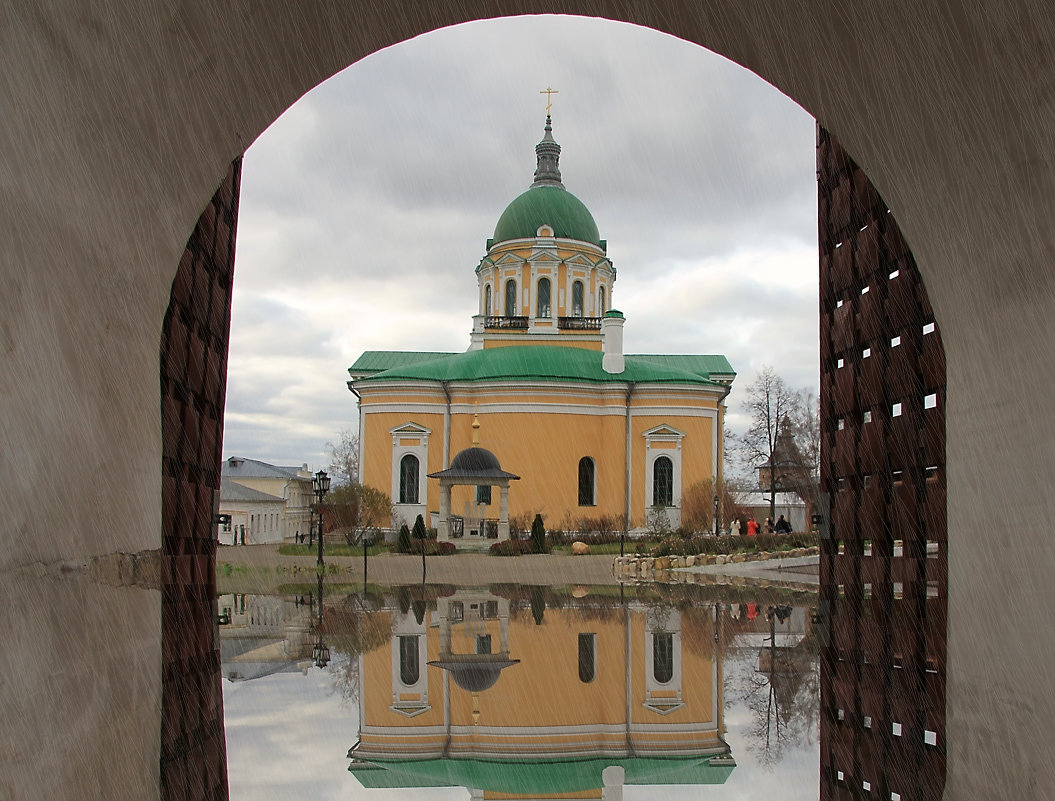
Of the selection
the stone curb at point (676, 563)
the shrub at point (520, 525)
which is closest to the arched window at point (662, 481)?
the shrub at point (520, 525)

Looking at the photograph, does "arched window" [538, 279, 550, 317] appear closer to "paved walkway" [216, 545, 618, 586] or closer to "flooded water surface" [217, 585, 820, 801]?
"paved walkway" [216, 545, 618, 586]

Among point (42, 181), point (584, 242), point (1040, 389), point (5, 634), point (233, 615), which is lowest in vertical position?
point (233, 615)

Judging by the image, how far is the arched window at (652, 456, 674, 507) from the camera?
38375 mm

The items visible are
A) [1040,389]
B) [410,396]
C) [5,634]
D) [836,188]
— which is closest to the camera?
[5,634]

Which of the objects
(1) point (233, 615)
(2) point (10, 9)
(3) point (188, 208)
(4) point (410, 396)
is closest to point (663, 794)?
(3) point (188, 208)

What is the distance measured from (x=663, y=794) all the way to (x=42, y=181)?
329 cm

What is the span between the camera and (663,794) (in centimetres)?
414

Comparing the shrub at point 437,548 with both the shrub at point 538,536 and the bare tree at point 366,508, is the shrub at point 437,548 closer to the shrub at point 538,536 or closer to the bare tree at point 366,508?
the shrub at point 538,536

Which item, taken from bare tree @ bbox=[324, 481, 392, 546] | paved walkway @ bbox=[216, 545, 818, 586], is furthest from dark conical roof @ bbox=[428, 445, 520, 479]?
bare tree @ bbox=[324, 481, 392, 546]

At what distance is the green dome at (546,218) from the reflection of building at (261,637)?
31.1 m

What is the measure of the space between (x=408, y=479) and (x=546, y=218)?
12762mm

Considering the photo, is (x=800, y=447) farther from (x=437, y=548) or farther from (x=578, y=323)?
(x=437, y=548)

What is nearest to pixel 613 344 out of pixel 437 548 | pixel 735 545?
pixel 437 548

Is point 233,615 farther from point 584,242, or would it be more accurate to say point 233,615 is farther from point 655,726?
point 584,242
